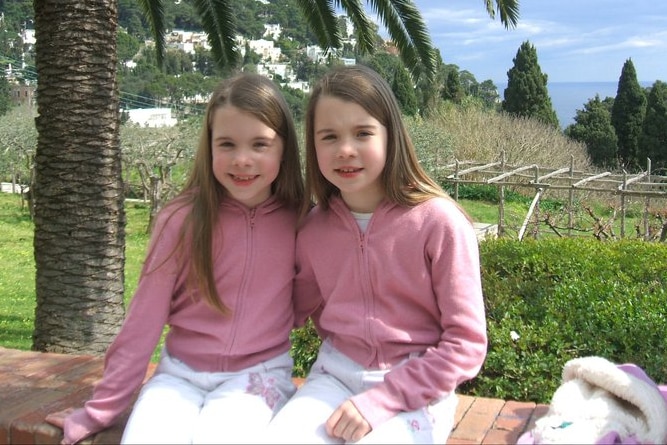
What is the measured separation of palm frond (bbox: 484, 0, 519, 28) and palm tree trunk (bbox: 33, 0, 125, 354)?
2940 millimetres

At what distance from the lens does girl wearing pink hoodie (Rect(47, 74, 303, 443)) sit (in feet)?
7.48

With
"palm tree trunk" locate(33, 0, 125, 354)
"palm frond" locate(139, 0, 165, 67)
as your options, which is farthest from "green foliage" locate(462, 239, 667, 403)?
"palm frond" locate(139, 0, 165, 67)

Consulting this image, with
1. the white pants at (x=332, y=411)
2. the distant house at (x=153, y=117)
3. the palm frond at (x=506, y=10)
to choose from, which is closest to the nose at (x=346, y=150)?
the white pants at (x=332, y=411)

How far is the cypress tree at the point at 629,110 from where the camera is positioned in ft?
104

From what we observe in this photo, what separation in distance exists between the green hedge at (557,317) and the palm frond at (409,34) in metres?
2.36

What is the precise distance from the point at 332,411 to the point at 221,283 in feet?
1.78

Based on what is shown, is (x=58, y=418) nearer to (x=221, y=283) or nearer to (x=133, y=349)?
(x=133, y=349)

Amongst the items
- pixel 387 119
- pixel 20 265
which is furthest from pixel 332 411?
pixel 20 265

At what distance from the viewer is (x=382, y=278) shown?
7.34 feet

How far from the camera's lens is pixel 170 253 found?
2.35 m

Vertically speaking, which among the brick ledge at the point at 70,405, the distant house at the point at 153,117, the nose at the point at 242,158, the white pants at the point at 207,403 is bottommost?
the brick ledge at the point at 70,405

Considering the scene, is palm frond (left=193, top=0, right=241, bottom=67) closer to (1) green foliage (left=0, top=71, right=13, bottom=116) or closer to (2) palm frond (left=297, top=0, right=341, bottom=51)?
(2) palm frond (left=297, top=0, right=341, bottom=51)

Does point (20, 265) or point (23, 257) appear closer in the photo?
point (20, 265)

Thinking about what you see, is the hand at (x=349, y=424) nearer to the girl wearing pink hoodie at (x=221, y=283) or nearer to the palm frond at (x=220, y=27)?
the girl wearing pink hoodie at (x=221, y=283)
